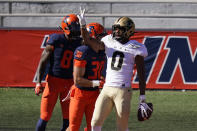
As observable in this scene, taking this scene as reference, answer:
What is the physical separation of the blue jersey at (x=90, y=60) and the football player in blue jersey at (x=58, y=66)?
0.89 metres

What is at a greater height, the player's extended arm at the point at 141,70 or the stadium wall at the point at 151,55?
the player's extended arm at the point at 141,70

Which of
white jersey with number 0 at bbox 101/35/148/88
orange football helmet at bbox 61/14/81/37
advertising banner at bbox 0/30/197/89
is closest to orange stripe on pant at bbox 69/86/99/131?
white jersey with number 0 at bbox 101/35/148/88

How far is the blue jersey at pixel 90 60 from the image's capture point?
7.29m

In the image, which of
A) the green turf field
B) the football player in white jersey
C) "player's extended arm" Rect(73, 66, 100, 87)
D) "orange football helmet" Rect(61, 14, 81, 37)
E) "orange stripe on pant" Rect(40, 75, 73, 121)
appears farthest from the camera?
the green turf field

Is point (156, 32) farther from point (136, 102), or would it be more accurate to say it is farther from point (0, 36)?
point (0, 36)

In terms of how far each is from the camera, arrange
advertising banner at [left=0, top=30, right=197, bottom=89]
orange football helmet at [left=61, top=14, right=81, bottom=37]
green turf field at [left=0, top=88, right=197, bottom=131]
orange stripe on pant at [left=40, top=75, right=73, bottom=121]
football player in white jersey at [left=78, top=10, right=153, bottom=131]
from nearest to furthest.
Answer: football player in white jersey at [left=78, top=10, right=153, bottom=131] < orange stripe on pant at [left=40, top=75, right=73, bottom=121] < orange football helmet at [left=61, top=14, right=81, bottom=37] < green turf field at [left=0, top=88, right=197, bottom=131] < advertising banner at [left=0, top=30, right=197, bottom=89]

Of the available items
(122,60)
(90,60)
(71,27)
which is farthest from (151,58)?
(122,60)

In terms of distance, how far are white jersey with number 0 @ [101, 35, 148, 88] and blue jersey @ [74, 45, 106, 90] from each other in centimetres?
38

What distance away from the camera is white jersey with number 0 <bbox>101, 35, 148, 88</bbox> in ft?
22.8

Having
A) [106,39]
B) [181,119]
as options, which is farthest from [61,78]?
[181,119]

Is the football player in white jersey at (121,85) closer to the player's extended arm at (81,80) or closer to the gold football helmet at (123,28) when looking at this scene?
the gold football helmet at (123,28)

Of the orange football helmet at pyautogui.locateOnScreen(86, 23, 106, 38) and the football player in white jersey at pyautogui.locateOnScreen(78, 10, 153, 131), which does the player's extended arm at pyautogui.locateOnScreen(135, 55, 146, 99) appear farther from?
the orange football helmet at pyautogui.locateOnScreen(86, 23, 106, 38)

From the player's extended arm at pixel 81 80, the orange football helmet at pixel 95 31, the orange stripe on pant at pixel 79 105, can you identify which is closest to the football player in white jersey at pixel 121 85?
the player's extended arm at pixel 81 80

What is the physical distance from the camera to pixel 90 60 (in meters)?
7.35
